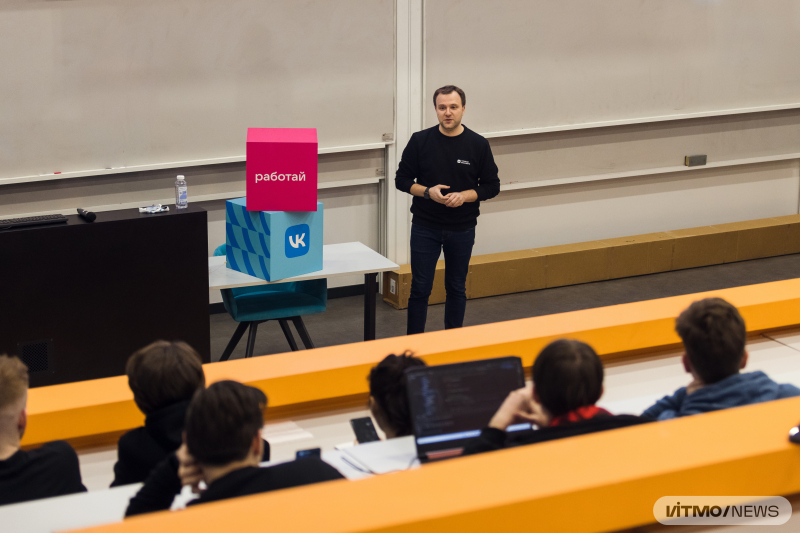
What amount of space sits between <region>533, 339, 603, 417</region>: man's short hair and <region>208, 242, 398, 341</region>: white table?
2384 millimetres

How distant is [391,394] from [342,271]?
2189 millimetres

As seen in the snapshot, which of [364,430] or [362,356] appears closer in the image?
[364,430]

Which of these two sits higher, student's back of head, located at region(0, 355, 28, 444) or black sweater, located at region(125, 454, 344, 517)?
student's back of head, located at region(0, 355, 28, 444)

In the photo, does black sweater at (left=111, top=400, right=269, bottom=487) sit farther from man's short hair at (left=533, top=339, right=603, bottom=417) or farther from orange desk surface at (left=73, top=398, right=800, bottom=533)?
man's short hair at (left=533, top=339, right=603, bottom=417)

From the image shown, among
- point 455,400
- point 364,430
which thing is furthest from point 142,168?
point 455,400

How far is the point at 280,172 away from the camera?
4004 mm

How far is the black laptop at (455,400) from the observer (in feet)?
6.65

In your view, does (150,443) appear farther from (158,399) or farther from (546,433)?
(546,433)

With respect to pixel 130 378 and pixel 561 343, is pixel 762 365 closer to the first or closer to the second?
pixel 561 343

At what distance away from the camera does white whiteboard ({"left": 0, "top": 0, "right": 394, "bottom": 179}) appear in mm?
4637

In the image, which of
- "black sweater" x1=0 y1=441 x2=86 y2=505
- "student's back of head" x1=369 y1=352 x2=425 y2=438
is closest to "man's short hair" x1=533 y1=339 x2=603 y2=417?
"student's back of head" x1=369 y1=352 x2=425 y2=438

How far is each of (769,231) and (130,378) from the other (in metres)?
6.18

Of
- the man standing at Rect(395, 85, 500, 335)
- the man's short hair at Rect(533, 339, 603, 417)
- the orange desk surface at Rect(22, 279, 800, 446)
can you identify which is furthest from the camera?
the man standing at Rect(395, 85, 500, 335)

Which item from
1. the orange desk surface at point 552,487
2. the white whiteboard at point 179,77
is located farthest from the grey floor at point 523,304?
the orange desk surface at point 552,487
